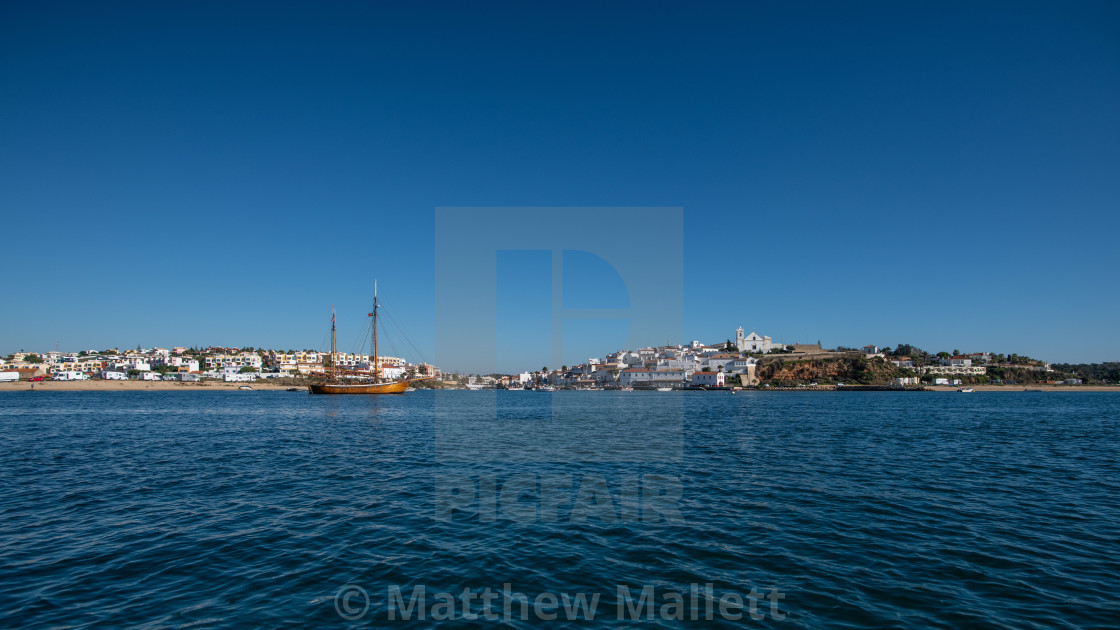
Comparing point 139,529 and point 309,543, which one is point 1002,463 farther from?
point 139,529

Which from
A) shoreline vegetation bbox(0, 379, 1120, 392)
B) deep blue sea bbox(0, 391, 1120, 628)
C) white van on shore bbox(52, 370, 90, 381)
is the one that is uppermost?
deep blue sea bbox(0, 391, 1120, 628)

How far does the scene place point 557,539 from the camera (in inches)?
399

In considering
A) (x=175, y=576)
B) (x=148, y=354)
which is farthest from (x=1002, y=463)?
(x=148, y=354)

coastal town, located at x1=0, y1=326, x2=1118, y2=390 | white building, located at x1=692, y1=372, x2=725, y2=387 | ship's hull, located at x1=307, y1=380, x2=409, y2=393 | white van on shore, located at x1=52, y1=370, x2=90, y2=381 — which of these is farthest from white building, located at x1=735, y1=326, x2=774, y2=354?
white van on shore, located at x1=52, y1=370, x2=90, y2=381

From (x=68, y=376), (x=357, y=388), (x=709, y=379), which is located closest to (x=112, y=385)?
(x=68, y=376)

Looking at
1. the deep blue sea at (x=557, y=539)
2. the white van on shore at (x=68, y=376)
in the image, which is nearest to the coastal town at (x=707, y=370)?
the white van on shore at (x=68, y=376)

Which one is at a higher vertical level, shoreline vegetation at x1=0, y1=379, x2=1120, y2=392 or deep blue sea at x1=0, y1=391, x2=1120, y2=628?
deep blue sea at x1=0, y1=391, x2=1120, y2=628

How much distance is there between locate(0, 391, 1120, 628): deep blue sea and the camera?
23.4 ft

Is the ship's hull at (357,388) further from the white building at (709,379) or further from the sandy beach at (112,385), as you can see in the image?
the white building at (709,379)

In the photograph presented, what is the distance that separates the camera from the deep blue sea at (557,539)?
714 centimetres

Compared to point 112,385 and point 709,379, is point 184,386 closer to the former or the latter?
point 112,385

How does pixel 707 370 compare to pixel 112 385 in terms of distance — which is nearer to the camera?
pixel 112 385

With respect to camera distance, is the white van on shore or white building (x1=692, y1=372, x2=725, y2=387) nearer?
the white van on shore

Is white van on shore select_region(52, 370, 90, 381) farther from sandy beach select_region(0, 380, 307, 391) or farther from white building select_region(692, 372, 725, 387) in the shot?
white building select_region(692, 372, 725, 387)
